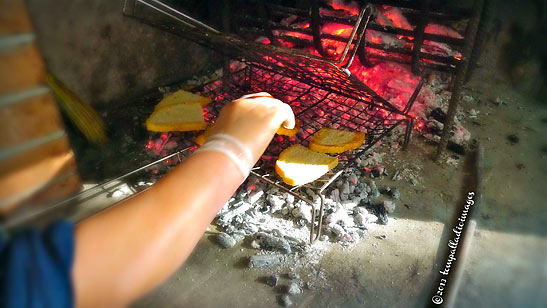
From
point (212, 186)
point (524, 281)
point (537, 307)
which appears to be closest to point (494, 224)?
point (524, 281)

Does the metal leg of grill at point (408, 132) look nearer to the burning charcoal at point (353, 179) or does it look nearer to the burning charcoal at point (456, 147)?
the burning charcoal at point (456, 147)

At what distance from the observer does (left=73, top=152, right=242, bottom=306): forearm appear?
0.64 metres

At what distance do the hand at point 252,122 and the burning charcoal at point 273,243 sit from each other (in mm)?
1051

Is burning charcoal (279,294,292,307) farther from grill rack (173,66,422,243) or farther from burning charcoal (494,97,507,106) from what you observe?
burning charcoal (494,97,507,106)

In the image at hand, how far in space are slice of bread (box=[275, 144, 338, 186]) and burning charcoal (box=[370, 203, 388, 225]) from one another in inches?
20.8

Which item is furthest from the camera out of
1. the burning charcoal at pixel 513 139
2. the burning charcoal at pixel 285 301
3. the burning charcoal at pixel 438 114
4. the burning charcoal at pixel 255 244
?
the burning charcoal at pixel 438 114

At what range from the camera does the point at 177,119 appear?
7.77 ft

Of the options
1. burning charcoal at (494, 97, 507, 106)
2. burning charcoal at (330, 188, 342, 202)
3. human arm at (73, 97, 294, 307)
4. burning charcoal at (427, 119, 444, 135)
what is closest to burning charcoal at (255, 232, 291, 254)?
burning charcoal at (330, 188, 342, 202)

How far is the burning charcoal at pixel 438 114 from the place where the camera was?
10.4 feet

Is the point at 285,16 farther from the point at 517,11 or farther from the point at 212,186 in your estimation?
the point at 212,186

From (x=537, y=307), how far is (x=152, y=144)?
8.50ft

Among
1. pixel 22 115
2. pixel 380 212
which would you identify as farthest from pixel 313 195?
pixel 22 115

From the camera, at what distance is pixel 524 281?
178 centimetres

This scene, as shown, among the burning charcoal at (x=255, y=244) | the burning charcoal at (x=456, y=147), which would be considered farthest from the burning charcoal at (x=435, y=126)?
the burning charcoal at (x=255, y=244)
